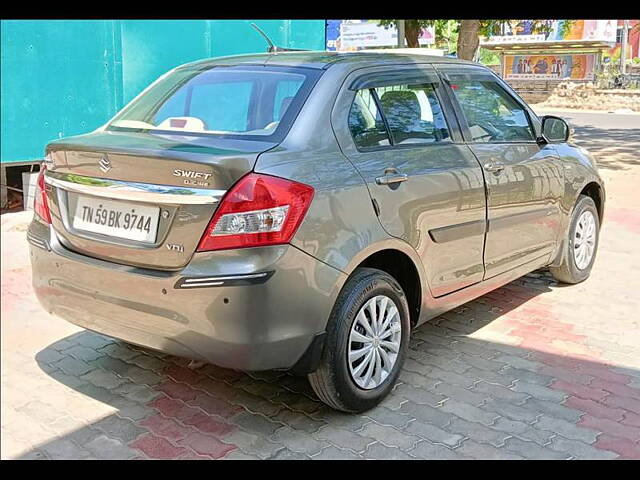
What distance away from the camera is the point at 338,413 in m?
3.51

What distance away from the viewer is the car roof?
3.69 m

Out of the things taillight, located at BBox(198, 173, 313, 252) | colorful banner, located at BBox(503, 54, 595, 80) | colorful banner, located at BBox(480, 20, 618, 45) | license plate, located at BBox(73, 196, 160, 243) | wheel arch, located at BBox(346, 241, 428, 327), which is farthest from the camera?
colorful banner, located at BBox(503, 54, 595, 80)

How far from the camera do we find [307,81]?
3490mm

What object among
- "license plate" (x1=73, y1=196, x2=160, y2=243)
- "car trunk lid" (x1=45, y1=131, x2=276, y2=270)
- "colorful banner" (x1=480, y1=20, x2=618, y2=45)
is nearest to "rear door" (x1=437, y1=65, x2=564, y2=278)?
"car trunk lid" (x1=45, y1=131, x2=276, y2=270)

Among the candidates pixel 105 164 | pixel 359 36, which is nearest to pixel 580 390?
pixel 105 164

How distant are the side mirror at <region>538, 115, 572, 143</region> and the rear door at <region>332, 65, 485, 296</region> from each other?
1097mm

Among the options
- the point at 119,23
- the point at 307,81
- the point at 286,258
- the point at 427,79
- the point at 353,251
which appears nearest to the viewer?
the point at 286,258

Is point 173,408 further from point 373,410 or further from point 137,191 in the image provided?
point 137,191

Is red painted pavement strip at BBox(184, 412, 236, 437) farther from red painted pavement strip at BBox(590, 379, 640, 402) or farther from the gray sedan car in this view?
red painted pavement strip at BBox(590, 379, 640, 402)

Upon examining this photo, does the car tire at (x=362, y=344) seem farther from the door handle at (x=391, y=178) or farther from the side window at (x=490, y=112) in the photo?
the side window at (x=490, y=112)

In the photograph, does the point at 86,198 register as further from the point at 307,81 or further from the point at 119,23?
the point at 119,23

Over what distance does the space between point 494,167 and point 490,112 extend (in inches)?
19.2
